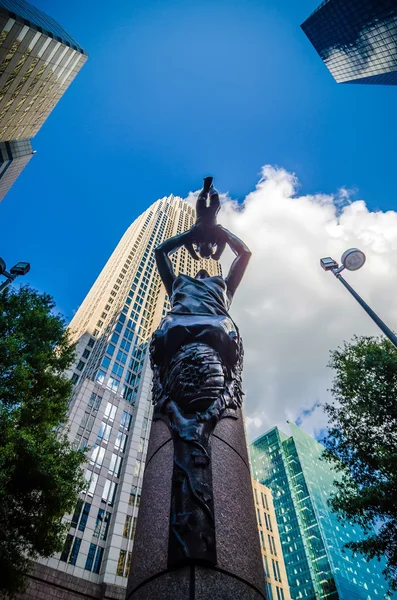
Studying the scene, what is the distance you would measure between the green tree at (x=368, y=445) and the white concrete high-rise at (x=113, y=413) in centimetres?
1074

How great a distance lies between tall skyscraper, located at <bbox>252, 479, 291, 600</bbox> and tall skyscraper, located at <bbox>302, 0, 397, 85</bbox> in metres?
59.9

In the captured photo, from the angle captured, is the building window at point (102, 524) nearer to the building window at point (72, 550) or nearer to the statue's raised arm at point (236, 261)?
the building window at point (72, 550)

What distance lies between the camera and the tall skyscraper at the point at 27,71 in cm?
2162

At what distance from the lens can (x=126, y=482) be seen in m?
34.2

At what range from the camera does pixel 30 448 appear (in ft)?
27.8

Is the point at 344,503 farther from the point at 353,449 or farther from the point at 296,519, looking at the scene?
the point at 296,519

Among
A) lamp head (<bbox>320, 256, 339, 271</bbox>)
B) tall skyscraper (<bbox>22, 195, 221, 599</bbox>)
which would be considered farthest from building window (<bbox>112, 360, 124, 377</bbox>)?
lamp head (<bbox>320, 256, 339, 271</bbox>)

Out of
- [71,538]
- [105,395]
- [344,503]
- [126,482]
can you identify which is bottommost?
[344,503]

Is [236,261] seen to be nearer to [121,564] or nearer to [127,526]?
[121,564]

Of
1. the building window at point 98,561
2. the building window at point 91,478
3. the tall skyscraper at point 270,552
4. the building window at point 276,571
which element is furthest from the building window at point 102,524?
the building window at point 276,571

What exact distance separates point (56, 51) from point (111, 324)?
3554 cm

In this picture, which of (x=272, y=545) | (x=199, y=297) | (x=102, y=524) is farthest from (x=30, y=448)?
(x=272, y=545)

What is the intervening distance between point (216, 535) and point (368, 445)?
10196mm

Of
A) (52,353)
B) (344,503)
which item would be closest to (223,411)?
(344,503)
